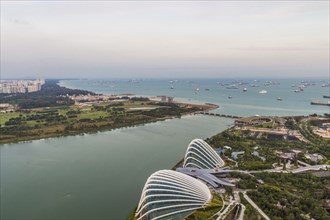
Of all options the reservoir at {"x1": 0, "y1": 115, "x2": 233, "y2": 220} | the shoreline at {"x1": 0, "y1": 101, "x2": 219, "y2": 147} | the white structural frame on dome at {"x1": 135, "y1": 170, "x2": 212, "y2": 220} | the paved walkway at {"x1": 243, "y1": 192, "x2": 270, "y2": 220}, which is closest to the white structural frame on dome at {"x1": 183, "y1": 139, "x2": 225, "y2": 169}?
the reservoir at {"x1": 0, "y1": 115, "x2": 233, "y2": 220}

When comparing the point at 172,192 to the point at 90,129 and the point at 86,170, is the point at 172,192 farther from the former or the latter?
the point at 90,129

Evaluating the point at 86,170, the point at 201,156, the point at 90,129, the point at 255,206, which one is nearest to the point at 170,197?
the point at 255,206

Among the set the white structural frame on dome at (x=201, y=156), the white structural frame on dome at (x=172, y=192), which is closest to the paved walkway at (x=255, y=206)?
the white structural frame on dome at (x=172, y=192)

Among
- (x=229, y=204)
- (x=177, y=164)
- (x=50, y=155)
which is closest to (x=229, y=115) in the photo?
(x=177, y=164)

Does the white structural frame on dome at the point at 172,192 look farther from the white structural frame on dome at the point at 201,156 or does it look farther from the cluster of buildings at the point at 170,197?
the white structural frame on dome at the point at 201,156

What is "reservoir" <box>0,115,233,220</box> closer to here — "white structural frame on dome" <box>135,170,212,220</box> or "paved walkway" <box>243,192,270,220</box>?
"white structural frame on dome" <box>135,170,212,220</box>

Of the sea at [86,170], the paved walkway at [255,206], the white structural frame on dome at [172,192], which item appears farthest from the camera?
the sea at [86,170]
